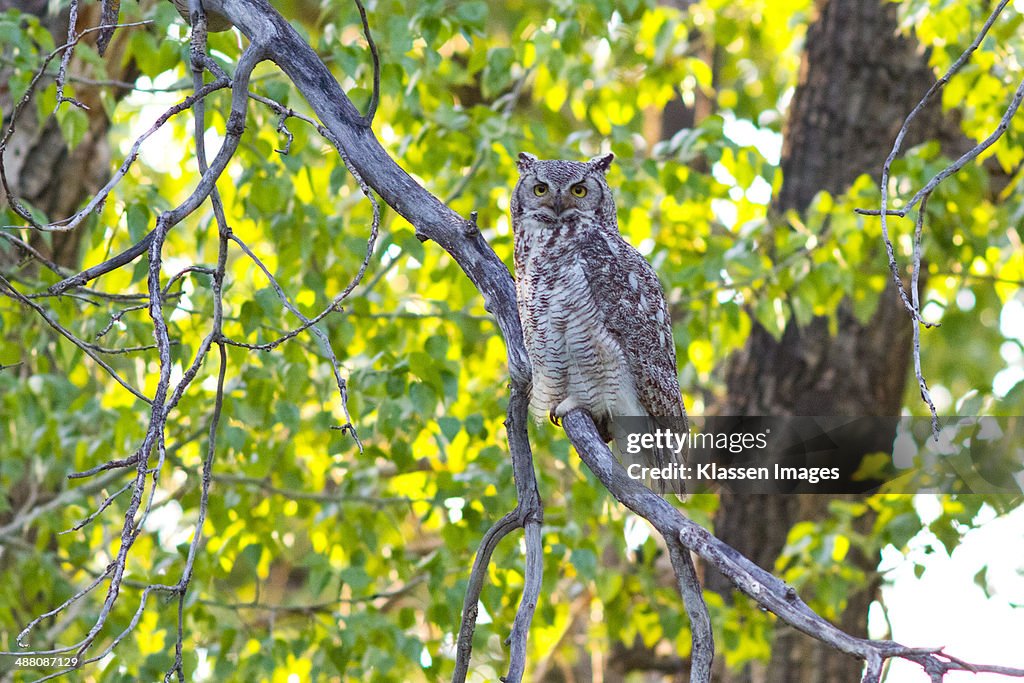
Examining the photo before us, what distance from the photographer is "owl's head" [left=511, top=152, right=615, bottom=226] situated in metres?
3.03

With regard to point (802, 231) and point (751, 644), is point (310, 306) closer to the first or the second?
point (802, 231)

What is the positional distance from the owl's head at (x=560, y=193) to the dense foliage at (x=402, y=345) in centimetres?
44

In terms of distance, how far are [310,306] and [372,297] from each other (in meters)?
0.35

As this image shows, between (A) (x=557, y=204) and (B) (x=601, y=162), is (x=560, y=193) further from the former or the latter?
(B) (x=601, y=162)

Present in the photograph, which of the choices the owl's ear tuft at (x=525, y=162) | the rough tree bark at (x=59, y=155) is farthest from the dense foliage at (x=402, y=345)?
the owl's ear tuft at (x=525, y=162)

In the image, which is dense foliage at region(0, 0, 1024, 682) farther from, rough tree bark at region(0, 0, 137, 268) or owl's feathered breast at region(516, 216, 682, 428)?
owl's feathered breast at region(516, 216, 682, 428)

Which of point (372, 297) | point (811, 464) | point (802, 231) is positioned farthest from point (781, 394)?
point (372, 297)

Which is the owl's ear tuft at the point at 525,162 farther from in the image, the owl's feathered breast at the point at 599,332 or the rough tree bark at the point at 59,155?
the rough tree bark at the point at 59,155

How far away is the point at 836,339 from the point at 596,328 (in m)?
2.41

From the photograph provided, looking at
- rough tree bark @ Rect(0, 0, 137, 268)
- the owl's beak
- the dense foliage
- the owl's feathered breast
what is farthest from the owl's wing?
rough tree bark @ Rect(0, 0, 137, 268)

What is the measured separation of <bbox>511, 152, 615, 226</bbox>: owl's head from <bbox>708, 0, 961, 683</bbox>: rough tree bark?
2.12 m

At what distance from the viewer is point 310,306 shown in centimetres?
363

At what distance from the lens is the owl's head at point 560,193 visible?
303cm

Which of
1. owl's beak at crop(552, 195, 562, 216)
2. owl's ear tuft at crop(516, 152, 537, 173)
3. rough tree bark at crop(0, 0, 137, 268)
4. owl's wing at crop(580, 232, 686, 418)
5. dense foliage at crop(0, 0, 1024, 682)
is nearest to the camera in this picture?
owl's wing at crop(580, 232, 686, 418)
